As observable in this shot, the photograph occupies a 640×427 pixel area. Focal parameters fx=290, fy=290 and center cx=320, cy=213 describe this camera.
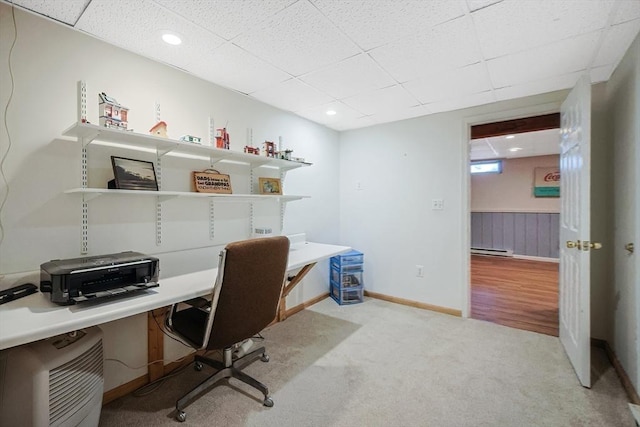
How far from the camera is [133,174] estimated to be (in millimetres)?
1826

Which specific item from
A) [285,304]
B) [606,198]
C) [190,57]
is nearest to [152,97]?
[190,57]

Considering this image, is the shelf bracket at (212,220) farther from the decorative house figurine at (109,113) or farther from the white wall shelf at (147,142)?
the decorative house figurine at (109,113)

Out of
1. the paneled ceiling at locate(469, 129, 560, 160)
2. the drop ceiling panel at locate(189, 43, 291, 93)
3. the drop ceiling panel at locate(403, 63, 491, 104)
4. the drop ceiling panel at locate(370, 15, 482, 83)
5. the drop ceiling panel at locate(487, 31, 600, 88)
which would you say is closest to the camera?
the drop ceiling panel at locate(370, 15, 482, 83)

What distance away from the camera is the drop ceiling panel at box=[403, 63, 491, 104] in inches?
86.5

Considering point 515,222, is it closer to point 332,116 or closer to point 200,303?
point 332,116

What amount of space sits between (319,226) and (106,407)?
8.00 ft

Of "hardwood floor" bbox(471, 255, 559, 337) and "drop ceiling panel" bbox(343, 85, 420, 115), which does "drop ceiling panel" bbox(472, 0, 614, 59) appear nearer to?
"drop ceiling panel" bbox(343, 85, 420, 115)

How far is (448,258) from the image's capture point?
311 cm

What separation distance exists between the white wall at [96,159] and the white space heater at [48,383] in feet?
1.50

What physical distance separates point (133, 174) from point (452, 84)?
249cm

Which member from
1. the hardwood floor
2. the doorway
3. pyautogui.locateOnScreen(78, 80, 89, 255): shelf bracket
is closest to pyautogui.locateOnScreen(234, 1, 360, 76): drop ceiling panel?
pyautogui.locateOnScreen(78, 80, 89, 255): shelf bracket

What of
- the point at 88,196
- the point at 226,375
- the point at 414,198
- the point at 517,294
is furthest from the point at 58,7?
the point at 517,294

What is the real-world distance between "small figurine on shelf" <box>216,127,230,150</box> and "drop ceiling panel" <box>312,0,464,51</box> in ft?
3.80

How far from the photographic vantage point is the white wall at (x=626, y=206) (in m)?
1.69
